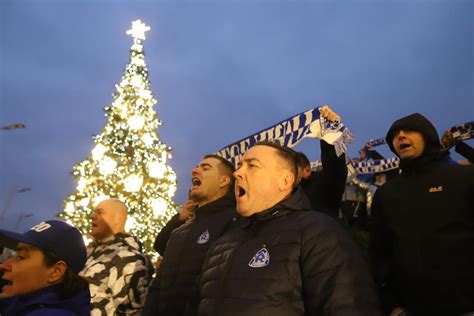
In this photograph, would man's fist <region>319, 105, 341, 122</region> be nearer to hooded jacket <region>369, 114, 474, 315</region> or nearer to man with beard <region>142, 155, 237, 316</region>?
hooded jacket <region>369, 114, 474, 315</region>

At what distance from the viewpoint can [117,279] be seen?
4637 millimetres

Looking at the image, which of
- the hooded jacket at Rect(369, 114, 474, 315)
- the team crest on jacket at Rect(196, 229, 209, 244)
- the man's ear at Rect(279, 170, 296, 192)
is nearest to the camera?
the hooded jacket at Rect(369, 114, 474, 315)

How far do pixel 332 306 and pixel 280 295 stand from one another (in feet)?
0.96

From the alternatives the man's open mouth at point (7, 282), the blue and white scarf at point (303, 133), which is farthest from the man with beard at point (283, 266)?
the man's open mouth at point (7, 282)

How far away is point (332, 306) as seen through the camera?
230cm

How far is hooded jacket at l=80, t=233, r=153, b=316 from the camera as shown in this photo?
179 inches

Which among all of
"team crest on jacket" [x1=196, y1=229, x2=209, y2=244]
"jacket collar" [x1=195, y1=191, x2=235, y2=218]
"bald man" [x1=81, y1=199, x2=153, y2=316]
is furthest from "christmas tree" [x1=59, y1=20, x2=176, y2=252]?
"team crest on jacket" [x1=196, y1=229, x2=209, y2=244]

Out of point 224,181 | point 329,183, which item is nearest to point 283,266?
point 329,183

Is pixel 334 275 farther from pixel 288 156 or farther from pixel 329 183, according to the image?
pixel 329 183

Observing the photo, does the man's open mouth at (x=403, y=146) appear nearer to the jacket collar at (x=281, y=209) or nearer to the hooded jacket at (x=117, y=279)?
the jacket collar at (x=281, y=209)

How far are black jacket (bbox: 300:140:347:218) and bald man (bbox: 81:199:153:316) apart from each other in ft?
6.86

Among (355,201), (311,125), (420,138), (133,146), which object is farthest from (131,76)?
(420,138)

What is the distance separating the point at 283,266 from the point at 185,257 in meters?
1.52

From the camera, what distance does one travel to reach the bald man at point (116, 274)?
4.57m
